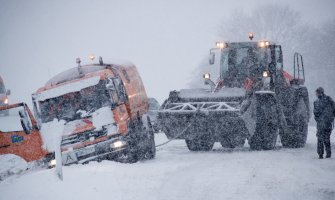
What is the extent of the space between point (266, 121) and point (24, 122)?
6.48 meters

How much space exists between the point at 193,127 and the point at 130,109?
180 cm

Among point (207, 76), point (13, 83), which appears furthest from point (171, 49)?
point (207, 76)

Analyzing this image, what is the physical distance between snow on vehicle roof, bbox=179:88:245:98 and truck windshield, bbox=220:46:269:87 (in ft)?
3.67

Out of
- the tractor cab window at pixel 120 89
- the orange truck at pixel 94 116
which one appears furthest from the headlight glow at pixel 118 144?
the tractor cab window at pixel 120 89

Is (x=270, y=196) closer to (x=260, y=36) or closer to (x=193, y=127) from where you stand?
(x=193, y=127)

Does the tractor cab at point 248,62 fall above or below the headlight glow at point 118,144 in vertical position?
above

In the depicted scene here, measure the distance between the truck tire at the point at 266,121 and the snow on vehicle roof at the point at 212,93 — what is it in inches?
29.9

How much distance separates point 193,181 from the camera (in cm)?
838

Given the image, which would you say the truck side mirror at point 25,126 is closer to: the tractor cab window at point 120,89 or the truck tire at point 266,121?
the tractor cab window at point 120,89

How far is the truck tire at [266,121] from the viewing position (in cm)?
1245

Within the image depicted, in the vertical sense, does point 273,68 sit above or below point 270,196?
above

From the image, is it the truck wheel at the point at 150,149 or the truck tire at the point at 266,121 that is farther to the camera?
the truck tire at the point at 266,121

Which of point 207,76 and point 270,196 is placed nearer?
point 270,196

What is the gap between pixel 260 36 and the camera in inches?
2020
